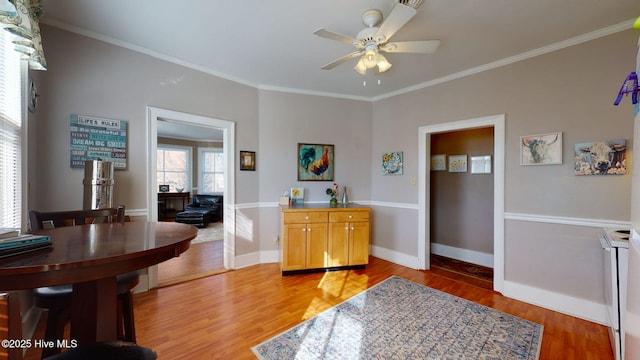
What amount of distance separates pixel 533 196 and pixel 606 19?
5.35 feet

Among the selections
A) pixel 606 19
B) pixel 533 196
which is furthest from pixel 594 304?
pixel 606 19

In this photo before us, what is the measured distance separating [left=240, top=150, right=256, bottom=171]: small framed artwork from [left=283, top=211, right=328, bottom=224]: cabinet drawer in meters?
0.93

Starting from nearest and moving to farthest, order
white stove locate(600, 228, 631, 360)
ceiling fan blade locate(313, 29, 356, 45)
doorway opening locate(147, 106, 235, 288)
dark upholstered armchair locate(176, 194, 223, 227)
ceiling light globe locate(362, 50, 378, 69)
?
1. white stove locate(600, 228, 631, 360)
2. ceiling fan blade locate(313, 29, 356, 45)
3. ceiling light globe locate(362, 50, 378, 69)
4. doorway opening locate(147, 106, 235, 288)
5. dark upholstered armchair locate(176, 194, 223, 227)

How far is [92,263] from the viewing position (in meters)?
0.79

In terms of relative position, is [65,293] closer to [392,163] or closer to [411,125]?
[392,163]

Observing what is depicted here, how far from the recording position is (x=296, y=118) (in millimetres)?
3852

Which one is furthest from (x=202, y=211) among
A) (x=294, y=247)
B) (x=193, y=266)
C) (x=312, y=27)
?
(x=312, y=27)

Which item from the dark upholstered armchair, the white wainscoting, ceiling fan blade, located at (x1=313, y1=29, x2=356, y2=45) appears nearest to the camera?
ceiling fan blade, located at (x1=313, y1=29, x2=356, y2=45)

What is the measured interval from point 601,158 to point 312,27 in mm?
2878

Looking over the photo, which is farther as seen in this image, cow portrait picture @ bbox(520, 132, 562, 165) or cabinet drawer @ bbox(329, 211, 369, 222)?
cabinet drawer @ bbox(329, 211, 369, 222)

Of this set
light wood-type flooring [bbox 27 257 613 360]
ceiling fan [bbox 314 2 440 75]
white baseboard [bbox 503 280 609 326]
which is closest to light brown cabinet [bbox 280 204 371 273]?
light wood-type flooring [bbox 27 257 613 360]

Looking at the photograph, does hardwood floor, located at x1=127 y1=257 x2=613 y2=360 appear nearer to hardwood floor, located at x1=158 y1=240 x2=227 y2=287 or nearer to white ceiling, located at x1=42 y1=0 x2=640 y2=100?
hardwood floor, located at x1=158 y1=240 x2=227 y2=287

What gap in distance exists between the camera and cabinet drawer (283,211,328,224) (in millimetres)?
3275

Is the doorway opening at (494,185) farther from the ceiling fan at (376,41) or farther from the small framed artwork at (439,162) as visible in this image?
the ceiling fan at (376,41)
